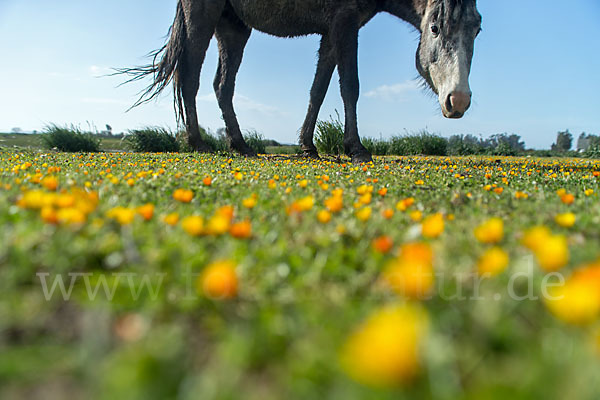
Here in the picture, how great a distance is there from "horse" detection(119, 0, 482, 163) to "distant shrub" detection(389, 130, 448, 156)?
702 centimetres

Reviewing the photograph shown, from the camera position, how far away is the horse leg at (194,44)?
5.95 meters

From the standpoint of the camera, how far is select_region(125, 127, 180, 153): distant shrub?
35.6 ft

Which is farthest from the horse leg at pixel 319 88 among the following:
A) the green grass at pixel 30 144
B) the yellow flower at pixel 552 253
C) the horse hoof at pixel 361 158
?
the green grass at pixel 30 144

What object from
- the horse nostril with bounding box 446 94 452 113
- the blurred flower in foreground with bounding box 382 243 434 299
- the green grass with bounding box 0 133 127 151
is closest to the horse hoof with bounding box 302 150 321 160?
the horse nostril with bounding box 446 94 452 113

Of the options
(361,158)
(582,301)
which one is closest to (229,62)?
(361,158)

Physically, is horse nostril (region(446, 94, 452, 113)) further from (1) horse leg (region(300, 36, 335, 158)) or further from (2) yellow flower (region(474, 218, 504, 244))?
(2) yellow flower (region(474, 218, 504, 244))

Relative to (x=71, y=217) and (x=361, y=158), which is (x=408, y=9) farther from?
(x=71, y=217)

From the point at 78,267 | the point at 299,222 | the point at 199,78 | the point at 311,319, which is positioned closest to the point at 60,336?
the point at 78,267

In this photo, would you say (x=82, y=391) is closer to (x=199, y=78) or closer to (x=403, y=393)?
(x=403, y=393)

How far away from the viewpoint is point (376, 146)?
12641 millimetres

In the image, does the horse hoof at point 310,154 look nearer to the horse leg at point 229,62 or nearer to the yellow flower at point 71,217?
the horse leg at point 229,62

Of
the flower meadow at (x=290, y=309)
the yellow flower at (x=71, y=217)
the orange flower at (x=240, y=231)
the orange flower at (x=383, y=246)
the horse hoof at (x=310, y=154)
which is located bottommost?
the flower meadow at (x=290, y=309)

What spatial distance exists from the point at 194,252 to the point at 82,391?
0.55 meters

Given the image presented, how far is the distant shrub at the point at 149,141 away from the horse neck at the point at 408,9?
7.89 metres
